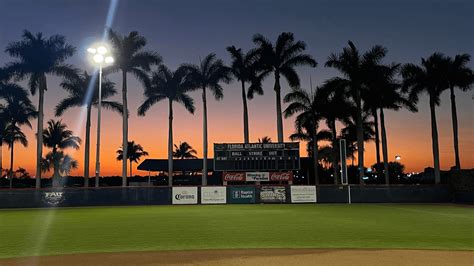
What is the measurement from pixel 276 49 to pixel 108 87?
2101 centimetres

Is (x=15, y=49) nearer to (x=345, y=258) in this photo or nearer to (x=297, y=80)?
(x=297, y=80)

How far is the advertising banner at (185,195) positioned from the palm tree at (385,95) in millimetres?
23883

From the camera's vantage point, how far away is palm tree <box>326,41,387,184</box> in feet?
153

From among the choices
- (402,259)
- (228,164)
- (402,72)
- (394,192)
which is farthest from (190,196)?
(402,72)

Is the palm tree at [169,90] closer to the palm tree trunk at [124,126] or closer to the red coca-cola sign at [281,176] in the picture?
the palm tree trunk at [124,126]

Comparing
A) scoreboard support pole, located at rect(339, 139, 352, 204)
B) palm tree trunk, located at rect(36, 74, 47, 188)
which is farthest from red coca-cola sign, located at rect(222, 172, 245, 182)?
palm tree trunk, located at rect(36, 74, 47, 188)

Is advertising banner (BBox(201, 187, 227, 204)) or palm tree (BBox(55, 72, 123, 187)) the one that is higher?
palm tree (BBox(55, 72, 123, 187))

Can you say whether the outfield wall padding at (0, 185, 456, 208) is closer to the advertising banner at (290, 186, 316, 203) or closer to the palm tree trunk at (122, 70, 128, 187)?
the advertising banner at (290, 186, 316, 203)

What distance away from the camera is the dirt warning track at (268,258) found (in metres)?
9.98

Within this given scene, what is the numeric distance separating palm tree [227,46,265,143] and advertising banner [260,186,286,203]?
16.5 metres

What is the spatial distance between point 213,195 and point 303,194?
760cm

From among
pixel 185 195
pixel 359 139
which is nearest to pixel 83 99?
pixel 185 195

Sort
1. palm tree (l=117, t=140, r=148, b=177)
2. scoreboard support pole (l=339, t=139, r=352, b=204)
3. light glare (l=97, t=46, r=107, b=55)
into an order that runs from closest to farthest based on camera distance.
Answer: light glare (l=97, t=46, r=107, b=55) → scoreboard support pole (l=339, t=139, r=352, b=204) → palm tree (l=117, t=140, r=148, b=177)

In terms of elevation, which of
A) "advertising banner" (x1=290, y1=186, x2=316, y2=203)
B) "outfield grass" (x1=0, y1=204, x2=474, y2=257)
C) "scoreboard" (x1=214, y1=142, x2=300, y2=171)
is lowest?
"outfield grass" (x1=0, y1=204, x2=474, y2=257)
